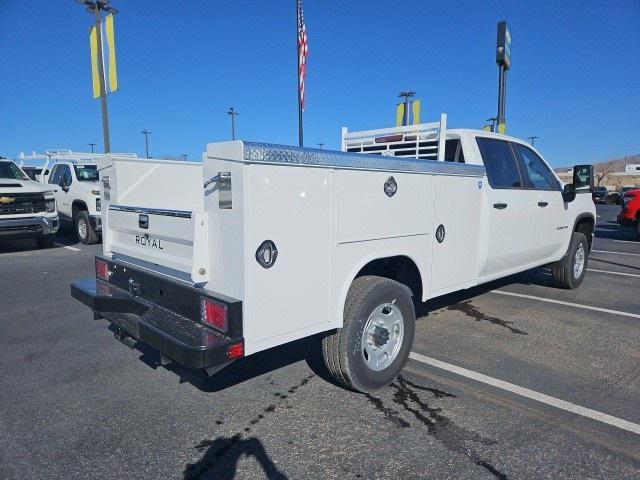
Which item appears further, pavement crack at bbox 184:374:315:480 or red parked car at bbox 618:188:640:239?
red parked car at bbox 618:188:640:239

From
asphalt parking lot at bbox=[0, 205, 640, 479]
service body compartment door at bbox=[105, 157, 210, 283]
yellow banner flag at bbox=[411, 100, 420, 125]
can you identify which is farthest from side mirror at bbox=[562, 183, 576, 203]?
yellow banner flag at bbox=[411, 100, 420, 125]

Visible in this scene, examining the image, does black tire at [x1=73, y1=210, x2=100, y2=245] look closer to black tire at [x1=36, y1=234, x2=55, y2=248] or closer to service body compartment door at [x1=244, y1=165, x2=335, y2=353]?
black tire at [x1=36, y1=234, x2=55, y2=248]

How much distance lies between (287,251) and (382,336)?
4.01 feet

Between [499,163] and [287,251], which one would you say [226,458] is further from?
[499,163]

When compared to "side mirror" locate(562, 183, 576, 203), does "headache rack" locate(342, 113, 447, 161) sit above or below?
above

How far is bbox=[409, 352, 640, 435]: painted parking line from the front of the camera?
306 cm

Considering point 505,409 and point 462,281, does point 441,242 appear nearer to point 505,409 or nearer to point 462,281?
point 462,281

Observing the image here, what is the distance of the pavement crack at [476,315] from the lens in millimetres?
5014

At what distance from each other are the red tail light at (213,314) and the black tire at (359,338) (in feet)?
2.91

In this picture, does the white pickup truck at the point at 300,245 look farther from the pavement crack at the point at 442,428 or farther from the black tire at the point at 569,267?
the black tire at the point at 569,267

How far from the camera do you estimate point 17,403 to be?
10.9 ft

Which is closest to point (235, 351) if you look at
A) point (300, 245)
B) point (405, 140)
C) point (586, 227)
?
point (300, 245)

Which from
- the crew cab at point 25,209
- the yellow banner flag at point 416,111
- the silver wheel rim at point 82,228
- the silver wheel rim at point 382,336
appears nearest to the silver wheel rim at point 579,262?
the silver wheel rim at point 382,336

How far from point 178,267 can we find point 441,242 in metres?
2.17
